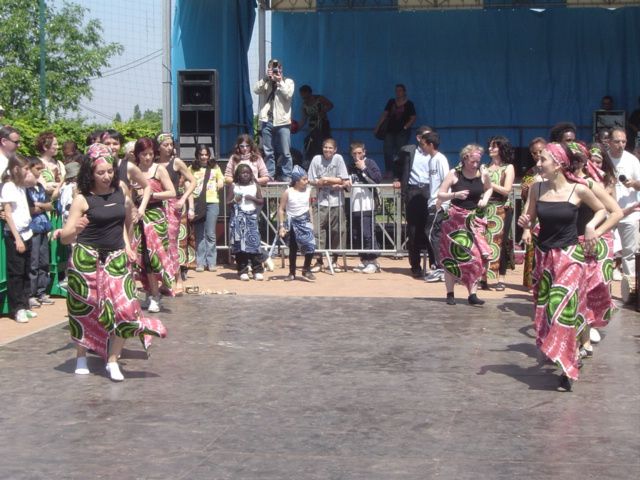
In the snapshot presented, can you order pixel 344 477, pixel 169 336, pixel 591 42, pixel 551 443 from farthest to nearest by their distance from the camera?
pixel 591 42 < pixel 169 336 < pixel 551 443 < pixel 344 477

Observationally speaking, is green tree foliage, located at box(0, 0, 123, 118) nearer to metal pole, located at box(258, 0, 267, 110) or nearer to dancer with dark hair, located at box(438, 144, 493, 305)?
metal pole, located at box(258, 0, 267, 110)

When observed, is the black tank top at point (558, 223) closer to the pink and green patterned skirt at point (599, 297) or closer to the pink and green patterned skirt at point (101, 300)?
the pink and green patterned skirt at point (599, 297)

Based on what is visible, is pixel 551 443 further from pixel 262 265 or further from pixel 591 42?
pixel 591 42

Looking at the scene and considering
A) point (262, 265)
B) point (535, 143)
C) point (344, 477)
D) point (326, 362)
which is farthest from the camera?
point (262, 265)

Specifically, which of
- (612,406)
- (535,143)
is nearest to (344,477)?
(612,406)

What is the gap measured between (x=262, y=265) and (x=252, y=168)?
53.5 inches

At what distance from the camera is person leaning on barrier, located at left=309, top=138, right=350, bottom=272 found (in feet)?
50.9

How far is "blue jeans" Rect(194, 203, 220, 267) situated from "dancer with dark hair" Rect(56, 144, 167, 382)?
23.4ft

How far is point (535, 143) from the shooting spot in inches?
500

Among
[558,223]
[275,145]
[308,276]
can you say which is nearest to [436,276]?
[308,276]

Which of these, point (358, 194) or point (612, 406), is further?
point (358, 194)

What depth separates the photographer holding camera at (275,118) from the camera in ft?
60.8

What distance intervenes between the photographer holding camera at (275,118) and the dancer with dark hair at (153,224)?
700 cm

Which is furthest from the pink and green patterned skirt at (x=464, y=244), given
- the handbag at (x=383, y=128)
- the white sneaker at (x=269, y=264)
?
the handbag at (x=383, y=128)
